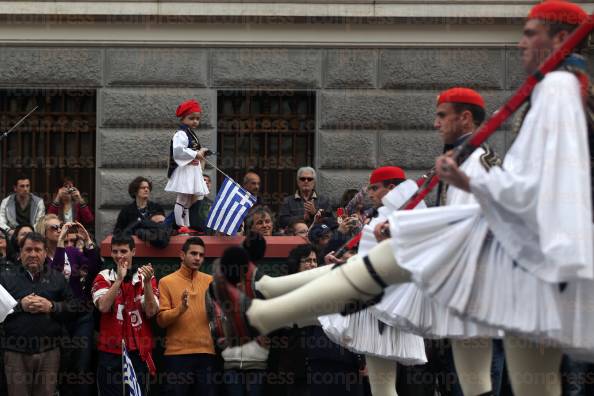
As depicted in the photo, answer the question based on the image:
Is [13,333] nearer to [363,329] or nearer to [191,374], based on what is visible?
[191,374]

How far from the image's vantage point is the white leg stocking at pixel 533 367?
22.6 ft

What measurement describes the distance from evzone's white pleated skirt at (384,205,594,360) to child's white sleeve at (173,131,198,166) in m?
7.03

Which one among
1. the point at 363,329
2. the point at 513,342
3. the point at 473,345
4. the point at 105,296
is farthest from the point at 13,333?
the point at 513,342

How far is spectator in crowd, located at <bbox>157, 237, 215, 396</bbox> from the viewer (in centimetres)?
1184

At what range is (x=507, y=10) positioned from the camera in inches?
672

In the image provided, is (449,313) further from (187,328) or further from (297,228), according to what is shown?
(297,228)

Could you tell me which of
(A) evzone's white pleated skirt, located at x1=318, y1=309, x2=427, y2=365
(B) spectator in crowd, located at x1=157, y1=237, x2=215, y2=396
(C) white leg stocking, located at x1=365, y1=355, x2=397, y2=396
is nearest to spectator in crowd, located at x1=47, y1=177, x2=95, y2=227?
(B) spectator in crowd, located at x1=157, y1=237, x2=215, y2=396

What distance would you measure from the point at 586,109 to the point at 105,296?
590cm

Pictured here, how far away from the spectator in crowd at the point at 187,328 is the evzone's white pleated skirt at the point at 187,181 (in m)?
1.73

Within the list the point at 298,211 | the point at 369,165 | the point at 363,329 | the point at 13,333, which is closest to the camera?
the point at 363,329

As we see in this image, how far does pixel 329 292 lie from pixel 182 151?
7.06 metres

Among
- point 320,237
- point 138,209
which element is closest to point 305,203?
point 138,209

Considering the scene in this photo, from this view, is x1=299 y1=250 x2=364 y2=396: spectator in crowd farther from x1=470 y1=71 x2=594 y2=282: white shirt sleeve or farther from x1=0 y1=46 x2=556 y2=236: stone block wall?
x1=470 y1=71 x2=594 y2=282: white shirt sleeve

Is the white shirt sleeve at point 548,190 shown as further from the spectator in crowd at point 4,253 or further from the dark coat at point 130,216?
the dark coat at point 130,216
